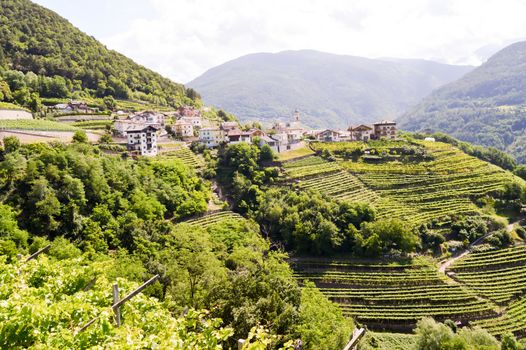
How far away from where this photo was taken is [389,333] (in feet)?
103

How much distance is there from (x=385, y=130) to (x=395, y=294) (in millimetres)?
46872

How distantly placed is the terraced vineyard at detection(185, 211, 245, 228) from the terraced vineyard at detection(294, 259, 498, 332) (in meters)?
11.1

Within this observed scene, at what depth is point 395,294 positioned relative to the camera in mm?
34562

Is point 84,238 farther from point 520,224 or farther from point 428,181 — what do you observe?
point 520,224

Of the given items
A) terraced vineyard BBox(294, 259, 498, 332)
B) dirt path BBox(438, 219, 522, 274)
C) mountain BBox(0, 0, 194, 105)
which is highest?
mountain BBox(0, 0, 194, 105)

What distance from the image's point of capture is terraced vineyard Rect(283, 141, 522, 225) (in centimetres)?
4650

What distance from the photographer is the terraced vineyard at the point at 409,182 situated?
46500 mm

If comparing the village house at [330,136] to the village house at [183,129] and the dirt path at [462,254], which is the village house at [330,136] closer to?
the village house at [183,129]

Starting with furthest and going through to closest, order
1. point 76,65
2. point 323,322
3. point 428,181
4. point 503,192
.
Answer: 1. point 76,65
2. point 428,181
3. point 503,192
4. point 323,322

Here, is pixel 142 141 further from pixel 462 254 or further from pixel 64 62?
pixel 462 254

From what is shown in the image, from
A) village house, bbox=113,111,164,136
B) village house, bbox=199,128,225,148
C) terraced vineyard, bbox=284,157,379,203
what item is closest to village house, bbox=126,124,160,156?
village house, bbox=113,111,164,136

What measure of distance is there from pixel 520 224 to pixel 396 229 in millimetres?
17717

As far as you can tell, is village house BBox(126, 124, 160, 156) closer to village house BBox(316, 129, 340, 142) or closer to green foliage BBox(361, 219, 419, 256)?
green foliage BBox(361, 219, 419, 256)

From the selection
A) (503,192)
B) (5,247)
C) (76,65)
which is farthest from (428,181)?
(76,65)
